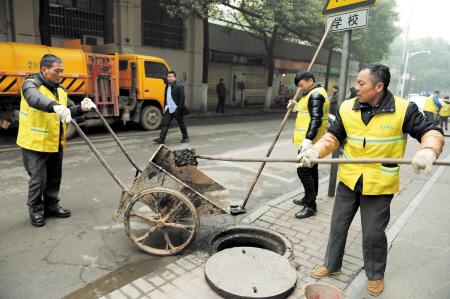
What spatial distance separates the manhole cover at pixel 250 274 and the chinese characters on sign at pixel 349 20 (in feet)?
10.2

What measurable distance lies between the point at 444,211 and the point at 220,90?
14.1 m

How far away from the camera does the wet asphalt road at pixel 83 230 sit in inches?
124

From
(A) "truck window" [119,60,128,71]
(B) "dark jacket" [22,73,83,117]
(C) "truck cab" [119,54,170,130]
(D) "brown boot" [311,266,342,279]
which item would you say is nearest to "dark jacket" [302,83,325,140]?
(D) "brown boot" [311,266,342,279]

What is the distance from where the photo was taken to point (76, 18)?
14195 millimetres

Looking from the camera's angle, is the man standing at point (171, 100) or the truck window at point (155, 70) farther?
the truck window at point (155, 70)

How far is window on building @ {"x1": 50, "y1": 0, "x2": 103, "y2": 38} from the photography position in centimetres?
1355

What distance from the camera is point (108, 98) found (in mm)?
10125

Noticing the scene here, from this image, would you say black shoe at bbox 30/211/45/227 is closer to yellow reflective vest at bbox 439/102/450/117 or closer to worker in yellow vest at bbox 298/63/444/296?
worker in yellow vest at bbox 298/63/444/296

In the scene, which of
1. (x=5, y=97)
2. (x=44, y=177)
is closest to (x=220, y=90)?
(x=5, y=97)

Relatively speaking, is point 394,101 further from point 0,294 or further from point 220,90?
point 220,90

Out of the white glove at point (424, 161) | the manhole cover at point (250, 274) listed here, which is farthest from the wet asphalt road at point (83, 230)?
the white glove at point (424, 161)

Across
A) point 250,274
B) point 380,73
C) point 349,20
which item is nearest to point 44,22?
point 349,20

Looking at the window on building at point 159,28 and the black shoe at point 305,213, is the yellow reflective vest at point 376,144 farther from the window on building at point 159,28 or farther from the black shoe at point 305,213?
the window on building at point 159,28

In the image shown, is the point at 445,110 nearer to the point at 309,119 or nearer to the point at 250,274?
the point at 309,119
